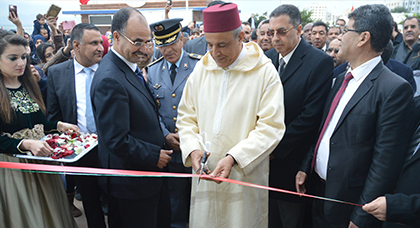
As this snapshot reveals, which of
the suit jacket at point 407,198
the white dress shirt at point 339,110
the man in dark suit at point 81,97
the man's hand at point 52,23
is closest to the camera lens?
the suit jacket at point 407,198

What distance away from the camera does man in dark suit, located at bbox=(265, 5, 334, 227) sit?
2.61 meters

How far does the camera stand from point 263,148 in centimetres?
199

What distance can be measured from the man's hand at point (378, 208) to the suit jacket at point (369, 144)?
15 centimetres

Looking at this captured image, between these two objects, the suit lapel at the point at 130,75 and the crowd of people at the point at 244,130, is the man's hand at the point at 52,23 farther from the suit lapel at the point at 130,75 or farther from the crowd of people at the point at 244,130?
the suit lapel at the point at 130,75

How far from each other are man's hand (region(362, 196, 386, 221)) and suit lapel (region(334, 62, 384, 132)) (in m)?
0.59

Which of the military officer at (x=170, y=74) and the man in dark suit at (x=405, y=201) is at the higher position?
the military officer at (x=170, y=74)

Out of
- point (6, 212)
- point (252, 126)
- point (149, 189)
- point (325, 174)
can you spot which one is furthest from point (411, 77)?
point (6, 212)

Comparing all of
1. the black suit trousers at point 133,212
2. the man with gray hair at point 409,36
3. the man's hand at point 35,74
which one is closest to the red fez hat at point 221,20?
the black suit trousers at point 133,212

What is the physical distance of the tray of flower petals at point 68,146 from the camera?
228 centimetres

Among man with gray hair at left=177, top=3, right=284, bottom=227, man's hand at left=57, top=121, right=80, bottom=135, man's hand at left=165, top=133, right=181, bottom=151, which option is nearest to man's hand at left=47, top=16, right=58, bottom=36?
man's hand at left=57, top=121, right=80, bottom=135

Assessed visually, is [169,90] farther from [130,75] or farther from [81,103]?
[81,103]

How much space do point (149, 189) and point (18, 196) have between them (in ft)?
3.65

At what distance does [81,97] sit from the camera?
3.20m

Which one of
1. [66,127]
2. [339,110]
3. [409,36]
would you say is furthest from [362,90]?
[409,36]
